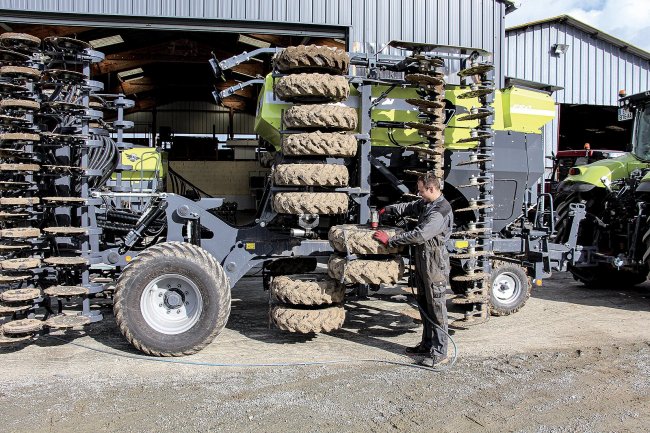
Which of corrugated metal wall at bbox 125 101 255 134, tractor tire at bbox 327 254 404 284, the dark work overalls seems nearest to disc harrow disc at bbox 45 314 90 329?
tractor tire at bbox 327 254 404 284

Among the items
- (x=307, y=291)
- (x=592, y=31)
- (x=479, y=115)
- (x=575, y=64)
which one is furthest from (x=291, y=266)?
(x=592, y=31)

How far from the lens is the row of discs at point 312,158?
5707 mm

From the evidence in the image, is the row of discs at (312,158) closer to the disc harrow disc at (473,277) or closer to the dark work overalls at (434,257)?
the dark work overalls at (434,257)

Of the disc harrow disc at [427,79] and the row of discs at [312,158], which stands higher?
the disc harrow disc at [427,79]

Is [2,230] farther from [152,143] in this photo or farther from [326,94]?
[152,143]

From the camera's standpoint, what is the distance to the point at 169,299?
18.9 ft

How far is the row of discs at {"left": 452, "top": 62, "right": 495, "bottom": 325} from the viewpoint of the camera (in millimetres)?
6582

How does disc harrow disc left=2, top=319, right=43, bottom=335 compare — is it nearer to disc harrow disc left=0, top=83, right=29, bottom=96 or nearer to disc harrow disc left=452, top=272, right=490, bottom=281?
disc harrow disc left=0, top=83, right=29, bottom=96

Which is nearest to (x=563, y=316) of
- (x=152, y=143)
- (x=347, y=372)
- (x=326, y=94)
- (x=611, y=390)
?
(x=611, y=390)

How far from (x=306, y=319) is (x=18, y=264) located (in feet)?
8.90

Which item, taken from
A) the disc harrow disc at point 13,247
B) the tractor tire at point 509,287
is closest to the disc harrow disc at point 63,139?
the disc harrow disc at point 13,247

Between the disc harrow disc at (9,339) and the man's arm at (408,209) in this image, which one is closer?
the disc harrow disc at (9,339)

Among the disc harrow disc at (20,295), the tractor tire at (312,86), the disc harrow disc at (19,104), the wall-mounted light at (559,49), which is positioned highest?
the wall-mounted light at (559,49)

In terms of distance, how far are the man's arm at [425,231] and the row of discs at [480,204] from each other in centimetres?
120
